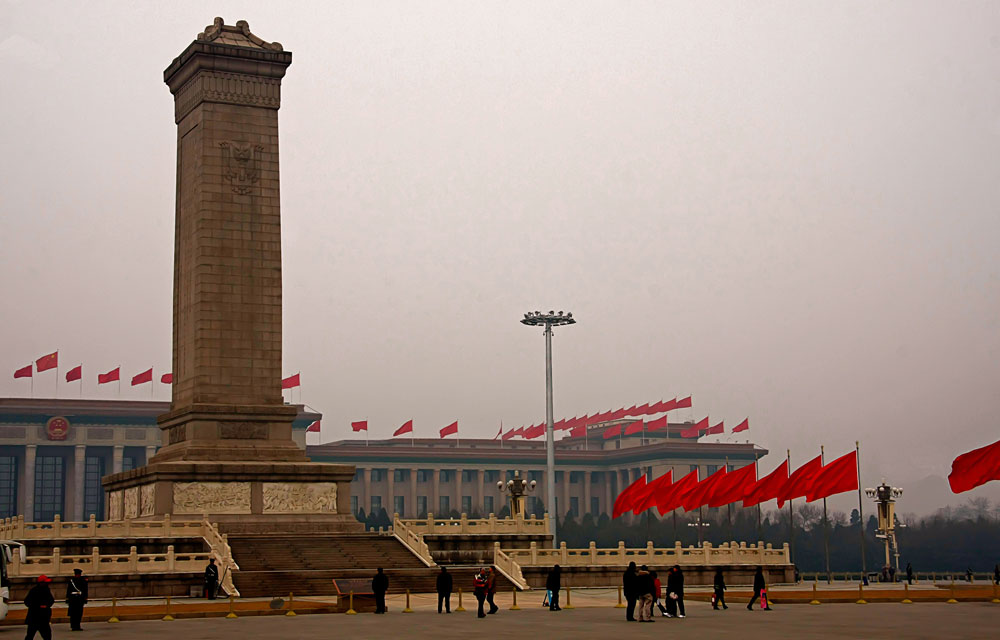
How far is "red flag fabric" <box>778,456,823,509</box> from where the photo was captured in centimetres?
5225

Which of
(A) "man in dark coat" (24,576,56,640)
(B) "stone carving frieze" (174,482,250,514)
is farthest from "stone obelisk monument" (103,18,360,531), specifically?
(A) "man in dark coat" (24,576,56,640)

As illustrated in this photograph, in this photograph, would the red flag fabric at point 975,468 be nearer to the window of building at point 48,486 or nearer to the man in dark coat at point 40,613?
the man in dark coat at point 40,613

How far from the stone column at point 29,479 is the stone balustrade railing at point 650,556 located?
75.8 m

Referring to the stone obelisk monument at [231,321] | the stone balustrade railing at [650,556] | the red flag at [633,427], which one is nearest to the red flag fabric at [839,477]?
the stone balustrade railing at [650,556]

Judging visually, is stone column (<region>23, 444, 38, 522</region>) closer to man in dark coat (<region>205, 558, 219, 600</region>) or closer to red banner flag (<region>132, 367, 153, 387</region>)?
red banner flag (<region>132, 367, 153, 387</region>)

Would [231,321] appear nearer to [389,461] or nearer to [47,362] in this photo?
[47,362]

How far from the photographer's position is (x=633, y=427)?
14500 cm

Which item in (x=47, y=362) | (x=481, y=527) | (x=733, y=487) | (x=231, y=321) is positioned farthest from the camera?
(x=47, y=362)

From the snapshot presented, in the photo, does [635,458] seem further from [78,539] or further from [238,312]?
[78,539]

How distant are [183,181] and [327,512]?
14797 mm

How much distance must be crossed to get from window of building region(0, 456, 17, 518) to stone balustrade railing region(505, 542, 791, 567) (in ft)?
268

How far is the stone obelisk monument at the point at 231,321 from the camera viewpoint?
1998 inches

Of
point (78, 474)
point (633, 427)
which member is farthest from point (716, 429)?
point (78, 474)

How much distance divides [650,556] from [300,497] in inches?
521
